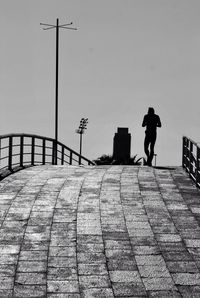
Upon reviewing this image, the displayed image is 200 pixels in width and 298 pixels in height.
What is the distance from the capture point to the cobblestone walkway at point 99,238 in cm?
738

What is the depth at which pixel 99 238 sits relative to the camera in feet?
29.9

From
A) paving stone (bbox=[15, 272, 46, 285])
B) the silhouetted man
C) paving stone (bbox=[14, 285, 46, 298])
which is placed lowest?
paving stone (bbox=[14, 285, 46, 298])

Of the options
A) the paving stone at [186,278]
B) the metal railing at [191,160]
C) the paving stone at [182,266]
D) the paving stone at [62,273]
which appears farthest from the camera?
the metal railing at [191,160]

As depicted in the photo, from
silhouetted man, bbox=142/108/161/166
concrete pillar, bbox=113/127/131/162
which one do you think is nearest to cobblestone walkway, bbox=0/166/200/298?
silhouetted man, bbox=142/108/161/166

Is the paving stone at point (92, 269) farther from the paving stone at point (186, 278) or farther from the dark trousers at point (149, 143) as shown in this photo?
the dark trousers at point (149, 143)

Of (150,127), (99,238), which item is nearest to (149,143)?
(150,127)

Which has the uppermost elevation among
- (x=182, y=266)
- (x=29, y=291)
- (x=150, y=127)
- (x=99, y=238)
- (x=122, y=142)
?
(x=150, y=127)

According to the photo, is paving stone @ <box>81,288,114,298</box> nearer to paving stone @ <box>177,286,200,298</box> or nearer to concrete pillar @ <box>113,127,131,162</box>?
paving stone @ <box>177,286,200,298</box>

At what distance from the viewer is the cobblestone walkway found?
738 centimetres

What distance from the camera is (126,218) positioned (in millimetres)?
10188

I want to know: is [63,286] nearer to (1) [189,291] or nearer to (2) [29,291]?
(2) [29,291]

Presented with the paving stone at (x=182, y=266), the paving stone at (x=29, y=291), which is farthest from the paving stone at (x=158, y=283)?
the paving stone at (x=29, y=291)

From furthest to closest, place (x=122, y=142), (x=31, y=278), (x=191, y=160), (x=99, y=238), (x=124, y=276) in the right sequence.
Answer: (x=122, y=142), (x=191, y=160), (x=99, y=238), (x=124, y=276), (x=31, y=278)

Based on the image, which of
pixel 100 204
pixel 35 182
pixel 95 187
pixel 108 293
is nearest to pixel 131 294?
pixel 108 293
